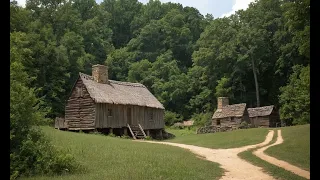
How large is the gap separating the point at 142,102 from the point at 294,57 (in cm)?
3107

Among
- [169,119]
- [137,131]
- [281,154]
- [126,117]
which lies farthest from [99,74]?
[281,154]

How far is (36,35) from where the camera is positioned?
48.2 m

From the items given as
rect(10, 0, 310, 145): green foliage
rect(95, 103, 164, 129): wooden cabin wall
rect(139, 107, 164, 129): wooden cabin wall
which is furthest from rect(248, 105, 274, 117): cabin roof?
rect(95, 103, 164, 129): wooden cabin wall

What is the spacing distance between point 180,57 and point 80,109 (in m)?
47.3

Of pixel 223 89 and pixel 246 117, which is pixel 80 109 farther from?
pixel 223 89

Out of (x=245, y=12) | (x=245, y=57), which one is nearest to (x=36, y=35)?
(x=245, y=57)

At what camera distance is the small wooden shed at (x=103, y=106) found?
35.7m

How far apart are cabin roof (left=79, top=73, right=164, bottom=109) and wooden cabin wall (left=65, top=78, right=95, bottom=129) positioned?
79 cm

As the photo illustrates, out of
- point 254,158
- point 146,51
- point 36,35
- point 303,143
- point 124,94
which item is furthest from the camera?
point 146,51

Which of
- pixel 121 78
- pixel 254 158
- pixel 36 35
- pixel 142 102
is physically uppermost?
pixel 36 35

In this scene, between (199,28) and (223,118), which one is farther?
(199,28)

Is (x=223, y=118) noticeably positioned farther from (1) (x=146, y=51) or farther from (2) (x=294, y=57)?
(1) (x=146, y=51)

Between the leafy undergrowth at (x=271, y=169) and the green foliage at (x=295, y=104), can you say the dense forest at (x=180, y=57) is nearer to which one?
the green foliage at (x=295, y=104)

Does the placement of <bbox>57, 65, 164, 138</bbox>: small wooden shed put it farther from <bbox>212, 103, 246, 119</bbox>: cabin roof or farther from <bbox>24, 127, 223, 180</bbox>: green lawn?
<bbox>24, 127, 223, 180</bbox>: green lawn
